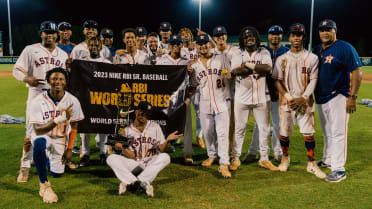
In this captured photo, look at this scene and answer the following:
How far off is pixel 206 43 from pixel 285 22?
172ft

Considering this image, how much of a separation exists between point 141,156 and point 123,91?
1.40m

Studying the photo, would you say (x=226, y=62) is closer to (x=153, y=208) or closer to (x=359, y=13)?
(x=153, y=208)

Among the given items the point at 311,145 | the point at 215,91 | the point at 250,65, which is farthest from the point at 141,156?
the point at 311,145

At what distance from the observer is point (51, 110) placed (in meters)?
4.54

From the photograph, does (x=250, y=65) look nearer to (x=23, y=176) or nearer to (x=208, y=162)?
(x=208, y=162)

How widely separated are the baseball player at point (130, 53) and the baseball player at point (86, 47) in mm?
315

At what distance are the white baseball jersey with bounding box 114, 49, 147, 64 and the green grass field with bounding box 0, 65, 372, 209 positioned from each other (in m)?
1.96

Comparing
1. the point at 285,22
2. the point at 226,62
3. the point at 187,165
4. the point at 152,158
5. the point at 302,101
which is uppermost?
the point at 285,22

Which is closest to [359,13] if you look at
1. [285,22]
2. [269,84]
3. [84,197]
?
[285,22]

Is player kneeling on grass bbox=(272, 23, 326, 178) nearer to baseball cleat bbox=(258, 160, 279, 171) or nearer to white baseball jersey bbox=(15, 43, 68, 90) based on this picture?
baseball cleat bbox=(258, 160, 279, 171)

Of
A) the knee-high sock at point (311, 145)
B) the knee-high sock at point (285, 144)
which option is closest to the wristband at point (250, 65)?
the knee-high sock at point (285, 144)

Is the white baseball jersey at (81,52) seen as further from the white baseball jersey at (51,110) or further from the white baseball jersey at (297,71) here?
the white baseball jersey at (297,71)

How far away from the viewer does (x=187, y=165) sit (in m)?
5.86

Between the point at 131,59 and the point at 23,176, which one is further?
the point at 131,59
